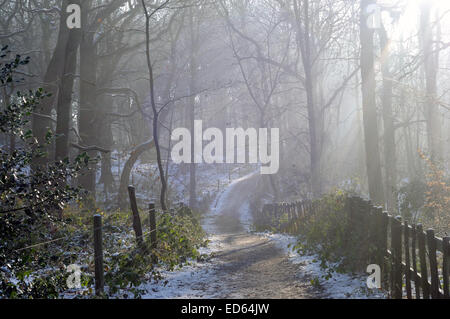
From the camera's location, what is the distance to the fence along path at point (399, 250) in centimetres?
496

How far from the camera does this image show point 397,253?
621cm

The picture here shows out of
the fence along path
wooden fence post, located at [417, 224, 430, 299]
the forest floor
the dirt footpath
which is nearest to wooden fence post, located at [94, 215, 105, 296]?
the forest floor

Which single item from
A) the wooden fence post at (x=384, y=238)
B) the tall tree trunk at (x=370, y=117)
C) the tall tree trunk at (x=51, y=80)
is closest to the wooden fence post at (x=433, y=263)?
the wooden fence post at (x=384, y=238)

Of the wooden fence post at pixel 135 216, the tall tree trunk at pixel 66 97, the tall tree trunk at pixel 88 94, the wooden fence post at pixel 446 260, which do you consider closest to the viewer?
the wooden fence post at pixel 446 260

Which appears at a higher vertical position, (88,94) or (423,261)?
(88,94)

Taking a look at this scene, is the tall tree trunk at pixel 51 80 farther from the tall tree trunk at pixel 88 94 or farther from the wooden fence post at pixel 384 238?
the wooden fence post at pixel 384 238

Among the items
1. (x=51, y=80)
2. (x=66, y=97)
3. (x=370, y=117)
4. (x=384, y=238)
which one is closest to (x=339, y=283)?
(x=384, y=238)

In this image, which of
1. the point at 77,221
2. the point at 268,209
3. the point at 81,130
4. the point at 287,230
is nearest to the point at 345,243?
the point at 77,221

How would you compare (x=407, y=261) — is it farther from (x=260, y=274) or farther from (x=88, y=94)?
(x=88, y=94)

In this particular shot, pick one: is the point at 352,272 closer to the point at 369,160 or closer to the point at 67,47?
the point at 369,160

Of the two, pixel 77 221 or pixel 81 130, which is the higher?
pixel 81 130

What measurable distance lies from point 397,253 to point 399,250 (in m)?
0.06
